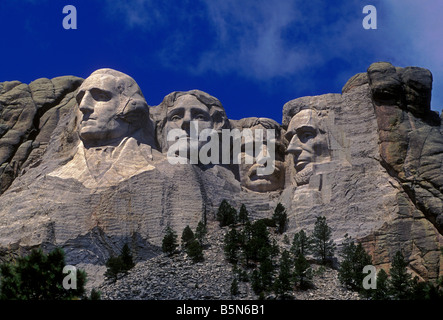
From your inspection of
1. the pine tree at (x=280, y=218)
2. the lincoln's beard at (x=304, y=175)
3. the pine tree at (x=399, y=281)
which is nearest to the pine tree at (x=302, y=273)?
the pine tree at (x=399, y=281)

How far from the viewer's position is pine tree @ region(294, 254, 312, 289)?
30078mm

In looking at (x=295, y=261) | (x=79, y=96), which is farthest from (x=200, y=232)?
(x=79, y=96)

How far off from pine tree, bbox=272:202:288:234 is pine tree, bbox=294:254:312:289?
319 cm

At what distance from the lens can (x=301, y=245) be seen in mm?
31922

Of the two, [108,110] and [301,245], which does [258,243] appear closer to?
[301,245]

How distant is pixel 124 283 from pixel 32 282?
2977mm

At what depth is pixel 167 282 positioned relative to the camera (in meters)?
29.8

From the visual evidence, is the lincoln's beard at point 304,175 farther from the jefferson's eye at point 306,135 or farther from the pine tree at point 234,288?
the pine tree at point 234,288

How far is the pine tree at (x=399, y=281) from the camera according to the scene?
2904cm

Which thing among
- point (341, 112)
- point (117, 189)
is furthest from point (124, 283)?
point (341, 112)

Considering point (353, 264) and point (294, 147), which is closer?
point (353, 264)

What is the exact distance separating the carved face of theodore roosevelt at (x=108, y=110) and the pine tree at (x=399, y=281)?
29.8 feet

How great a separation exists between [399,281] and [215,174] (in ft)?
26.1
